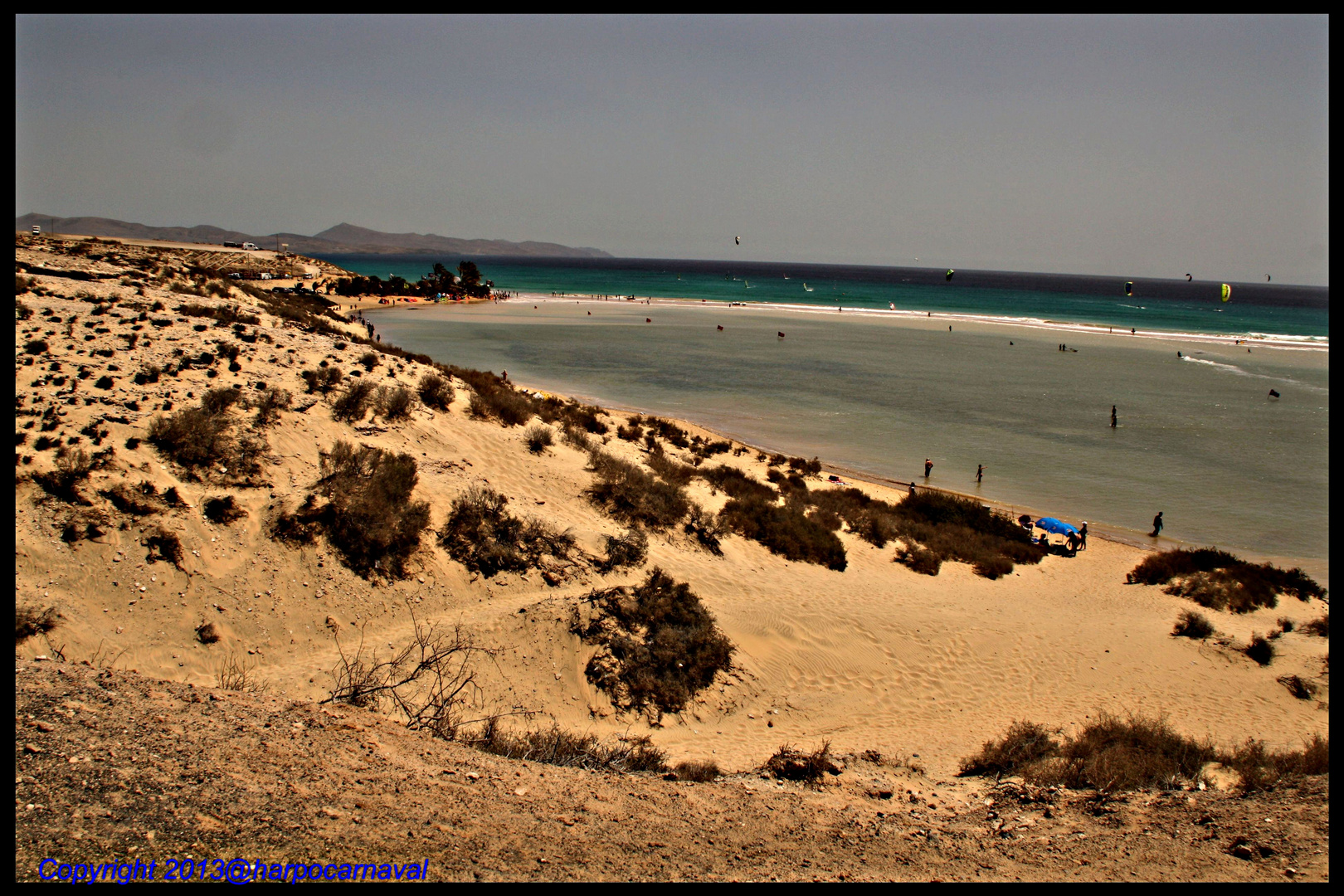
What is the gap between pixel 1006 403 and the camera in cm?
3741

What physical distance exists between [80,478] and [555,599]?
7111 millimetres

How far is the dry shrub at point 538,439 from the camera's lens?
51.8 ft

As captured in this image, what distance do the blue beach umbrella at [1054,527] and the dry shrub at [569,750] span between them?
1482 centimetres

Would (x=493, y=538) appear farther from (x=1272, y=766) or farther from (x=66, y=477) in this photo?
(x=1272, y=766)

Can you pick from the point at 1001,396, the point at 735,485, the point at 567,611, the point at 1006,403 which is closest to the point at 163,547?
the point at 567,611

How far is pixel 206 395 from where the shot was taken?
12.5 metres

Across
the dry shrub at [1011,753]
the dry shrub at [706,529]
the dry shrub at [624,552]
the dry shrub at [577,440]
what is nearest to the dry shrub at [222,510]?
the dry shrub at [624,552]

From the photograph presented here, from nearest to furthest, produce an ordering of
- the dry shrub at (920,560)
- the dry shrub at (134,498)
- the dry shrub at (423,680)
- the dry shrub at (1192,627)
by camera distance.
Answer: the dry shrub at (423,680) → the dry shrub at (134,498) → the dry shrub at (1192,627) → the dry shrub at (920,560)

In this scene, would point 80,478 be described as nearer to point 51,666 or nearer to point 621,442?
point 51,666

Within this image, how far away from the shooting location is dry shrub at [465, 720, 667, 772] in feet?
21.7

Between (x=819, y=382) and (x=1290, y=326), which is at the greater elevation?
(x=1290, y=326)

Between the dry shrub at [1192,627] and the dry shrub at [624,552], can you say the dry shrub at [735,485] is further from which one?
the dry shrub at [1192,627]

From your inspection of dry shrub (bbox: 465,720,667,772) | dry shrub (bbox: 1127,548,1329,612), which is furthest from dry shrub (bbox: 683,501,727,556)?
dry shrub (bbox: 1127,548,1329,612)

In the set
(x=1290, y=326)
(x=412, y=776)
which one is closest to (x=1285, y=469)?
(x=412, y=776)
